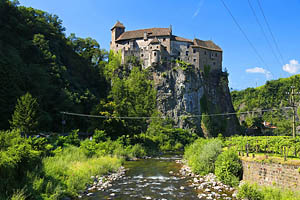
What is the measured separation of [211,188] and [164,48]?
57707 millimetres

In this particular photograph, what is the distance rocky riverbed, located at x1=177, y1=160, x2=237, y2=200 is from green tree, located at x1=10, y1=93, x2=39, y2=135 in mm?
21663

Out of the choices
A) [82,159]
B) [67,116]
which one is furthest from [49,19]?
[82,159]

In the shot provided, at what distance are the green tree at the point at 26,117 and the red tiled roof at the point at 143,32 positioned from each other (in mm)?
47979

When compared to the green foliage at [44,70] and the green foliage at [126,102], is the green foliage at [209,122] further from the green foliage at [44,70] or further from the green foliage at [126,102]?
the green foliage at [44,70]

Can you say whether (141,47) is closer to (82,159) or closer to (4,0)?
(4,0)

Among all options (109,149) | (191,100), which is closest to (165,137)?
(191,100)

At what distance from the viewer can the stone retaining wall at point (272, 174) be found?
43.4 feet

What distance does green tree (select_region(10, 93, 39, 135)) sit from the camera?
30875mm

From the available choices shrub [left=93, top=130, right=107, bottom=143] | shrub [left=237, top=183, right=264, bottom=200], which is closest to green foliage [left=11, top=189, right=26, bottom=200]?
shrub [left=237, top=183, right=264, bottom=200]

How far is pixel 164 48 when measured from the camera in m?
71.4

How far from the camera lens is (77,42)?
267 feet

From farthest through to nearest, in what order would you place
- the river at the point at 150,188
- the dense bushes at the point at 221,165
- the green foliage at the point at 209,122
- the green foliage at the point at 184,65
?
the green foliage at the point at 184,65, the green foliage at the point at 209,122, the dense bushes at the point at 221,165, the river at the point at 150,188

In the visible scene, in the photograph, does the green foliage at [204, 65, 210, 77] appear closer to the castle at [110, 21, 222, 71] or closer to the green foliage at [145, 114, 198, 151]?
the castle at [110, 21, 222, 71]

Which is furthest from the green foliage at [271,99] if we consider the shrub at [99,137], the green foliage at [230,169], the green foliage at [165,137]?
the green foliage at [230,169]
